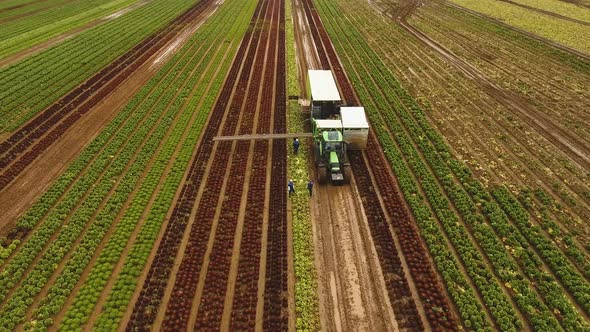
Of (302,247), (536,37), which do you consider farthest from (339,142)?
(536,37)

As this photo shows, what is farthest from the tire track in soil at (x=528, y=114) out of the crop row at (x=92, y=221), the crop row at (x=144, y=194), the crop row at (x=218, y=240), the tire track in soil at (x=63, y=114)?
the tire track in soil at (x=63, y=114)

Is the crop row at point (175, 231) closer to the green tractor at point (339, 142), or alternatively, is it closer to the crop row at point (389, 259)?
the green tractor at point (339, 142)

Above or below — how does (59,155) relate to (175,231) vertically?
above

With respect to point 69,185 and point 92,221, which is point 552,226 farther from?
point 69,185

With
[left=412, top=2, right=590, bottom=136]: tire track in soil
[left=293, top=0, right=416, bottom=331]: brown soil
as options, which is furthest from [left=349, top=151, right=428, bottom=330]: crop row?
[left=412, top=2, right=590, bottom=136]: tire track in soil

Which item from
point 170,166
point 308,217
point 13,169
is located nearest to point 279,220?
point 308,217

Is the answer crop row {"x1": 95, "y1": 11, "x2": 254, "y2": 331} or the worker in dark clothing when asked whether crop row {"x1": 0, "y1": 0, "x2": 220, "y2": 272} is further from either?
the worker in dark clothing
